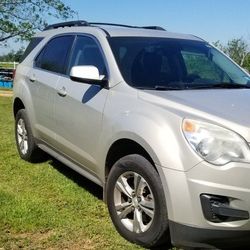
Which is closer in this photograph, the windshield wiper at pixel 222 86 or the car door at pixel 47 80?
the windshield wiper at pixel 222 86

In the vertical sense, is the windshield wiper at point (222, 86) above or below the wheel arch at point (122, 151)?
above

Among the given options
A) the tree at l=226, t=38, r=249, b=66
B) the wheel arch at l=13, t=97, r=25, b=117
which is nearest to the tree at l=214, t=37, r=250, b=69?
the tree at l=226, t=38, r=249, b=66

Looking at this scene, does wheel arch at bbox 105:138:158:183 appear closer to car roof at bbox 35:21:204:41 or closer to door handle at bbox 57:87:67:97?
door handle at bbox 57:87:67:97

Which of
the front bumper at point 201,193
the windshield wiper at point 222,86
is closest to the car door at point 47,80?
the windshield wiper at point 222,86

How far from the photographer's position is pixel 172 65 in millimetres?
4762

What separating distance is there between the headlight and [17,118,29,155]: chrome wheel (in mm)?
3592

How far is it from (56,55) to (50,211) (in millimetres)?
1949

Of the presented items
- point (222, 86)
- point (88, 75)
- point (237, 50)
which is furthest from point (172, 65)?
point (237, 50)

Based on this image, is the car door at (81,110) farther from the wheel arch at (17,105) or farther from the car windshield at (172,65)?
the wheel arch at (17,105)

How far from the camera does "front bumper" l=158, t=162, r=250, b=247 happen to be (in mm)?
3312

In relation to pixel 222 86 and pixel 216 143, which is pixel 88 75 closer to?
pixel 222 86

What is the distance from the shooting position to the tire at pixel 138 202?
370 centimetres

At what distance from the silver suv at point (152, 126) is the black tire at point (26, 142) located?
25cm

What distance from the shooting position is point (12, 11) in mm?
28359
